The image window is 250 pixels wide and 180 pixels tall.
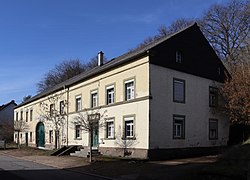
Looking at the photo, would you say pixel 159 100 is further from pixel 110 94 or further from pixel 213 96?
pixel 213 96

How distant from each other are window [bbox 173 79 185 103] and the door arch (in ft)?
80.1

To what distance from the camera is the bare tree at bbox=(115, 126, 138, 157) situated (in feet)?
82.1

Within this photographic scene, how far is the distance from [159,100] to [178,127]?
308cm

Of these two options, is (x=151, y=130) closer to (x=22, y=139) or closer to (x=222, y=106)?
(x=222, y=106)

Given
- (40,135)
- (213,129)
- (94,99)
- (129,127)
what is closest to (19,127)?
(40,135)

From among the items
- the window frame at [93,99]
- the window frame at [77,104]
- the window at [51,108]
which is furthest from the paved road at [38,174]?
the window at [51,108]

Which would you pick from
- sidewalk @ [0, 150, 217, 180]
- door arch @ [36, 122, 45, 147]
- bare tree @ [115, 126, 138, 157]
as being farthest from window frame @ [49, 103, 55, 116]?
sidewalk @ [0, 150, 217, 180]

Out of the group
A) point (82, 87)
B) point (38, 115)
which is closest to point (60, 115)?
point (82, 87)

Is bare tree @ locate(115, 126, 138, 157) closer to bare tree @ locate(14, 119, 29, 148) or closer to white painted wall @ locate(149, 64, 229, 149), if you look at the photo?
white painted wall @ locate(149, 64, 229, 149)

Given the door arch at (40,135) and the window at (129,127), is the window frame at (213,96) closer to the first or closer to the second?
the window at (129,127)

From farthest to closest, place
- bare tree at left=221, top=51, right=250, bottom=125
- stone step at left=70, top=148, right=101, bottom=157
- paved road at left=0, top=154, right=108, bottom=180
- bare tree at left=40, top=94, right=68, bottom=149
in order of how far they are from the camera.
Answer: bare tree at left=40, top=94, right=68, bottom=149 < stone step at left=70, top=148, right=101, bottom=157 < bare tree at left=221, top=51, right=250, bottom=125 < paved road at left=0, top=154, right=108, bottom=180

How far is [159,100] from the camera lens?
24.6 metres

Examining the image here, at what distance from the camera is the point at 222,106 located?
31094 millimetres

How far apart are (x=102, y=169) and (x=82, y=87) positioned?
1438 centimetres
